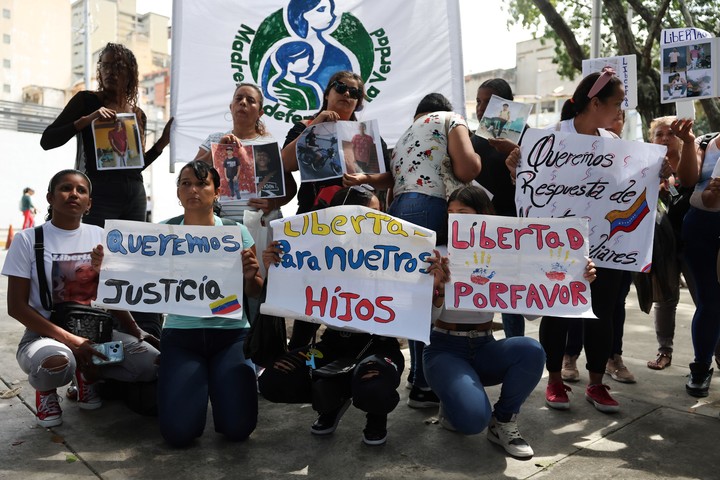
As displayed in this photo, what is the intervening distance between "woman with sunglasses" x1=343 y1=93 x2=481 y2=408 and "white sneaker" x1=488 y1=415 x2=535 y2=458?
0.95m

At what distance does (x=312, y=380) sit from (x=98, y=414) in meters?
1.26

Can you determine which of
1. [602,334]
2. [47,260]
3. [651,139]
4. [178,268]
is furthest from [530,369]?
[47,260]

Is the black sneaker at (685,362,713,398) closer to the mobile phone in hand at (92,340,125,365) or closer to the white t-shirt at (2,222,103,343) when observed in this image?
the mobile phone in hand at (92,340,125,365)

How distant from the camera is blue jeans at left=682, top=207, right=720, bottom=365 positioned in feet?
12.7

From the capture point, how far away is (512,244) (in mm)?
3088

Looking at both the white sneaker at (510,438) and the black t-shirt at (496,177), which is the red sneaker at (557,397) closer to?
the white sneaker at (510,438)

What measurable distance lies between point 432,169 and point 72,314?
1.98 meters

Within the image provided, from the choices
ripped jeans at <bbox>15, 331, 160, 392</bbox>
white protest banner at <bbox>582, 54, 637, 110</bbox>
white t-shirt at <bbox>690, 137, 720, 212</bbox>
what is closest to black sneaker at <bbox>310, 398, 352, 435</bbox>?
ripped jeans at <bbox>15, 331, 160, 392</bbox>

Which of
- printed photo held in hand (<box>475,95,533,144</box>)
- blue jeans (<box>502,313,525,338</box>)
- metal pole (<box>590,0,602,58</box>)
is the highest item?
metal pole (<box>590,0,602,58</box>)

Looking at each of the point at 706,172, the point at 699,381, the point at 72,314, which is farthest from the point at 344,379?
the point at 706,172

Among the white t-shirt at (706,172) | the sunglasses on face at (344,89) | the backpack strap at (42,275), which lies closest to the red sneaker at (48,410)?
the backpack strap at (42,275)

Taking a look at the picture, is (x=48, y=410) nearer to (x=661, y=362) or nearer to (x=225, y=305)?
(x=225, y=305)

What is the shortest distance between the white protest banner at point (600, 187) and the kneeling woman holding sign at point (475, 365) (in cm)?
42

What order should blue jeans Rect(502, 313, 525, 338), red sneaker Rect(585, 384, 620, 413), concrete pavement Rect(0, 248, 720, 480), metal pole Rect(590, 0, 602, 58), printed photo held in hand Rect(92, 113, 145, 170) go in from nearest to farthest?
concrete pavement Rect(0, 248, 720, 480) < red sneaker Rect(585, 384, 620, 413) < printed photo held in hand Rect(92, 113, 145, 170) < blue jeans Rect(502, 313, 525, 338) < metal pole Rect(590, 0, 602, 58)
